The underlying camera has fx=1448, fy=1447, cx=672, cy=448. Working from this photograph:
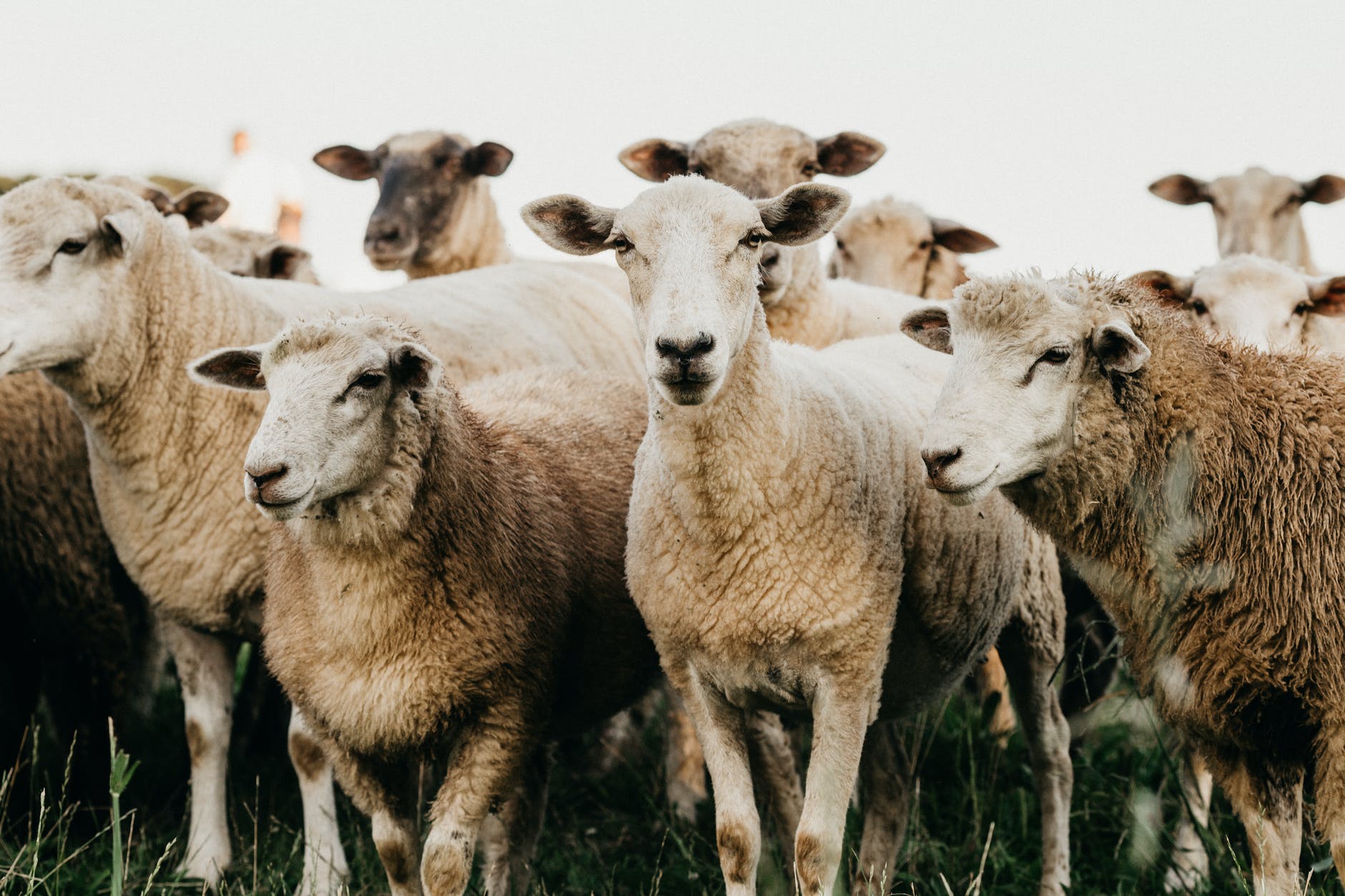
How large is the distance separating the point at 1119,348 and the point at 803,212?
0.94 meters

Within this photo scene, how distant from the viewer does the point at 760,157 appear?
5832 mm

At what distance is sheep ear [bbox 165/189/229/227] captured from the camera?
655 centimetres

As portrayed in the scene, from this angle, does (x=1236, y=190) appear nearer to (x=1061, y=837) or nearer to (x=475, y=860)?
(x=1061, y=837)

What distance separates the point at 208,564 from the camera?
4402 mm

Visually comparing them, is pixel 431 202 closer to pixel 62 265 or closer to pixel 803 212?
pixel 62 265

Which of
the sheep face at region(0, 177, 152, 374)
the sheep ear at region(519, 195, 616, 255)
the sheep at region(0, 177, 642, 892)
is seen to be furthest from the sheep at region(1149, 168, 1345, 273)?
the sheep face at region(0, 177, 152, 374)

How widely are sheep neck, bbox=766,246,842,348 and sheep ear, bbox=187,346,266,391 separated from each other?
8.16ft

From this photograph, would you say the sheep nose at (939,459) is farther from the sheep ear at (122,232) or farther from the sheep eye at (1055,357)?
the sheep ear at (122,232)

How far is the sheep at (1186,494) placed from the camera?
3062 millimetres

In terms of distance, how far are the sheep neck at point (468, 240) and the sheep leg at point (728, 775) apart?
3.80 m

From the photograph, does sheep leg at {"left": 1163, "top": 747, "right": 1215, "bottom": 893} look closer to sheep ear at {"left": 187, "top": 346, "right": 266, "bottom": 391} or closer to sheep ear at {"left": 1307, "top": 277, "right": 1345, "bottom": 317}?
sheep ear at {"left": 1307, "top": 277, "right": 1345, "bottom": 317}

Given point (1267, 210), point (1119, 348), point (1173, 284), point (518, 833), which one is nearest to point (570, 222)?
point (1119, 348)

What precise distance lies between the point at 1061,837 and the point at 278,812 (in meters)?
2.67

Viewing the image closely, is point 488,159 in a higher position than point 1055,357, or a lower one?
lower
